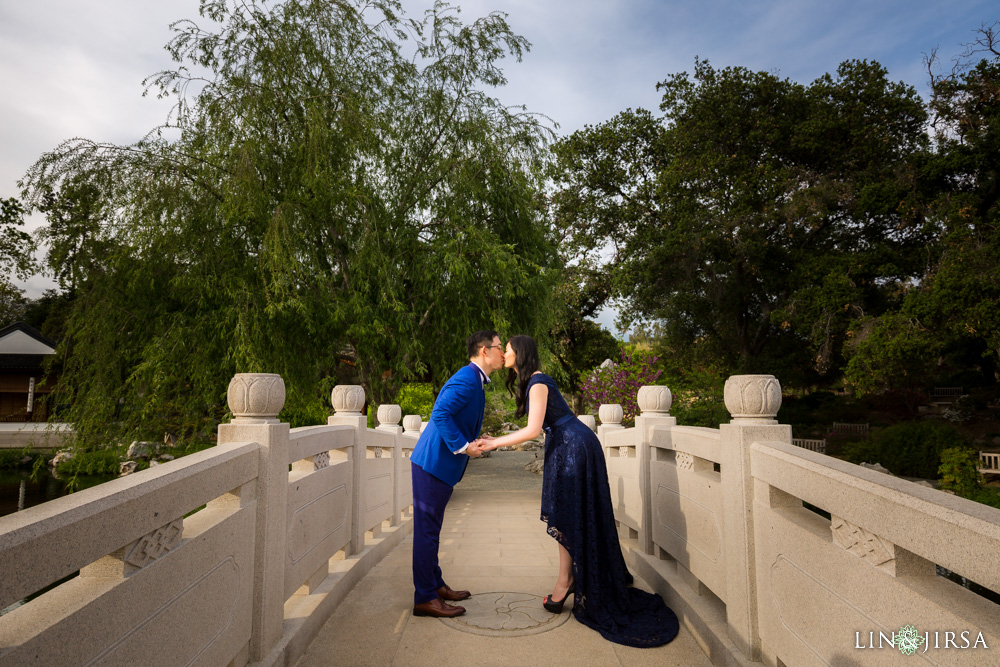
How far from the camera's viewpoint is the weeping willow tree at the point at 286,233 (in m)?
7.16

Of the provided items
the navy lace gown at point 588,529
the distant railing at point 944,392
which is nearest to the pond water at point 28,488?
the navy lace gown at point 588,529

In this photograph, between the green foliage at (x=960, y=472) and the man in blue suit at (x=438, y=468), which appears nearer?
the man in blue suit at (x=438, y=468)

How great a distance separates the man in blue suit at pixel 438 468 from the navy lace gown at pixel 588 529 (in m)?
0.35

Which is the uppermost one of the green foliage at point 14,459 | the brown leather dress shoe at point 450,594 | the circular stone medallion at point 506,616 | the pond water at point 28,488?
the brown leather dress shoe at point 450,594

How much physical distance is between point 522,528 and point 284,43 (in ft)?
22.1

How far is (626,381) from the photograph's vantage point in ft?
34.2

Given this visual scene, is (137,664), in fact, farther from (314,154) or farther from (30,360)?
(30,360)

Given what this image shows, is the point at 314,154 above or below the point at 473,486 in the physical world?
above

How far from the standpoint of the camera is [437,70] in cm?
884

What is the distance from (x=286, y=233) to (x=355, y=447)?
393 centimetres

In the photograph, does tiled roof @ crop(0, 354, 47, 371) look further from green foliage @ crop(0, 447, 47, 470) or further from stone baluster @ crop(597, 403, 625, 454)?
stone baluster @ crop(597, 403, 625, 454)

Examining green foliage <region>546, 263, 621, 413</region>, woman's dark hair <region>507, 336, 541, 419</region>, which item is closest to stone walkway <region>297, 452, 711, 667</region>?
woman's dark hair <region>507, 336, 541, 419</region>

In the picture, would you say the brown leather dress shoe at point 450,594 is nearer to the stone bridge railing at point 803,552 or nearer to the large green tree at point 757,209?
the stone bridge railing at point 803,552

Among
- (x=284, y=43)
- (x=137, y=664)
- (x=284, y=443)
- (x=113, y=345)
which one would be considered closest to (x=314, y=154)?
(x=284, y=43)
